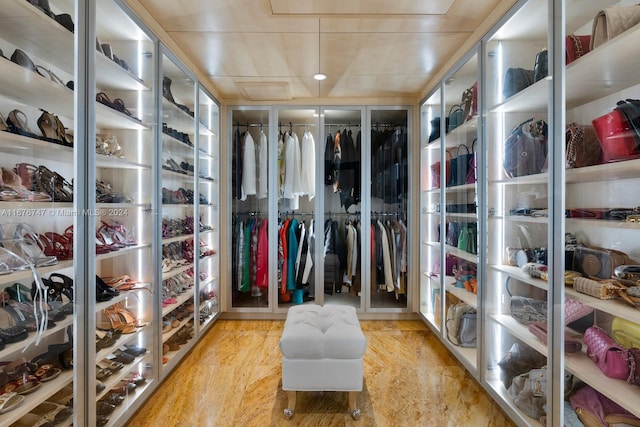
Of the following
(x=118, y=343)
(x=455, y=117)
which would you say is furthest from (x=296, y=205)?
(x=118, y=343)

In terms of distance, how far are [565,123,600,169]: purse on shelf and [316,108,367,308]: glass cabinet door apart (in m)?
2.35

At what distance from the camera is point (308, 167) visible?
12.3ft

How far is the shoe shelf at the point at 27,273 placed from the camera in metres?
1.23

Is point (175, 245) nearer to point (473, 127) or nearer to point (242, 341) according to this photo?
point (242, 341)

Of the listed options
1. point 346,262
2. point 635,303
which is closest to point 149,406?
point 346,262

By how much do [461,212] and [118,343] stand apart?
8.13 ft

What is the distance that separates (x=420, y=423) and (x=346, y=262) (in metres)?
1.93

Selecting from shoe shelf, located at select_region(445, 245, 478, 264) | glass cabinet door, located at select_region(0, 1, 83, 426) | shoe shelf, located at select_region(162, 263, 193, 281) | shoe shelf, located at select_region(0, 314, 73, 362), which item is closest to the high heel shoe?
glass cabinet door, located at select_region(0, 1, 83, 426)

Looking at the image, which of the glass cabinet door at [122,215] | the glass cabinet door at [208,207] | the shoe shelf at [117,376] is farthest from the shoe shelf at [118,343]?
the glass cabinet door at [208,207]

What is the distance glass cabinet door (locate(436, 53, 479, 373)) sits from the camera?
2.40 m

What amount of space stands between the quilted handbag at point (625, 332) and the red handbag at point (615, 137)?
62 centimetres

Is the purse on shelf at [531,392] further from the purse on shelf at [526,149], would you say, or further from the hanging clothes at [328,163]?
the hanging clothes at [328,163]

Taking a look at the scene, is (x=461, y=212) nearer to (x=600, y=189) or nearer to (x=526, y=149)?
(x=526, y=149)

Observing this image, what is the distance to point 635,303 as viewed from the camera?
1221 millimetres
